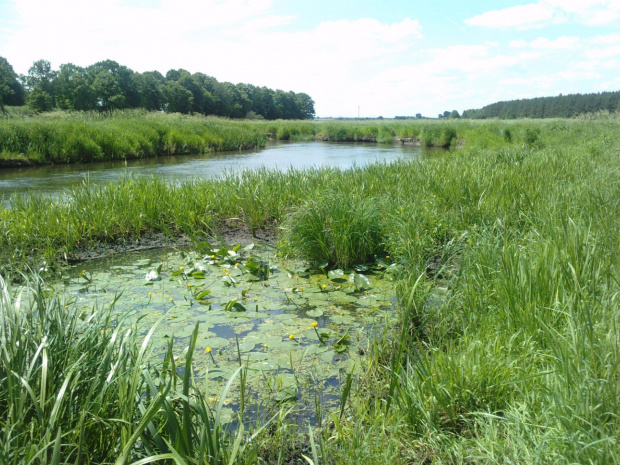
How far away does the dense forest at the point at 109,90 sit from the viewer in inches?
1428

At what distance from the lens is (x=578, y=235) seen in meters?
2.74

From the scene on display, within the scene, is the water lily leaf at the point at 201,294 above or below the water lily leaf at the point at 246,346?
above

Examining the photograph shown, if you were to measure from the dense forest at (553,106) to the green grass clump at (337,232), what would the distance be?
166ft

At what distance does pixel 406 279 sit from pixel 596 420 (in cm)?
195

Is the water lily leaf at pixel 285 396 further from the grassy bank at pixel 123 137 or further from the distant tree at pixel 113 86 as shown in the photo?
the distant tree at pixel 113 86

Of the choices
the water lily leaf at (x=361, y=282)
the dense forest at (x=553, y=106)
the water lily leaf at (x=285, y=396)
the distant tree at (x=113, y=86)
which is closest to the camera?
the water lily leaf at (x=285, y=396)

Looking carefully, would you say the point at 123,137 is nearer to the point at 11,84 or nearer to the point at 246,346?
the point at 246,346

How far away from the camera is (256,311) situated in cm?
341

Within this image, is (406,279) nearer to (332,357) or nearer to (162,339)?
(332,357)

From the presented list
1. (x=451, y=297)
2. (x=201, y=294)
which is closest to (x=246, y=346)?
(x=201, y=294)

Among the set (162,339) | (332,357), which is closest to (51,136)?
(162,339)

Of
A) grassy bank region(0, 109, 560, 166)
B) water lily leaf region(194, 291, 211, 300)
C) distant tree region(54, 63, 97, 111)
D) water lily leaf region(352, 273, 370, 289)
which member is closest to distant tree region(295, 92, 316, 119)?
distant tree region(54, 63, 97, 111)

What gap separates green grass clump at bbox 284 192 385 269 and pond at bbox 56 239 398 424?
17 cm

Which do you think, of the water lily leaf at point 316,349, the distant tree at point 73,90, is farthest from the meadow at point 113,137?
the distant tree at point 73,90
